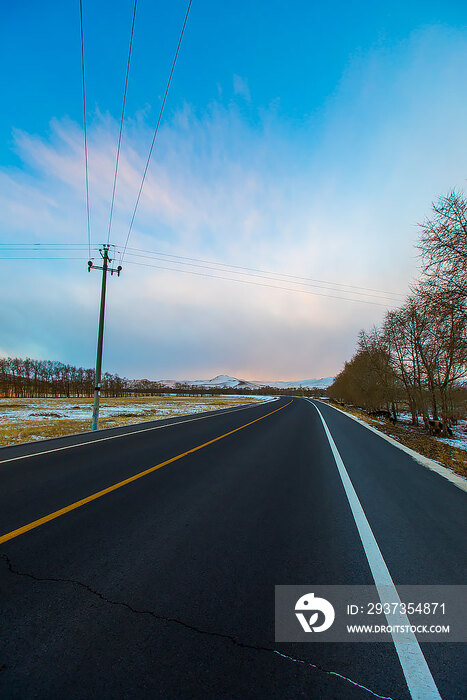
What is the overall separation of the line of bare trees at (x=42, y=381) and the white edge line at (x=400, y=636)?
133 m

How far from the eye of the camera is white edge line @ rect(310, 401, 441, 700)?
5.94 feet

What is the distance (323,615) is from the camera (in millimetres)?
2455

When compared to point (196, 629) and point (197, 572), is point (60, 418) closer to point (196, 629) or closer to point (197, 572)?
point (197, 572)

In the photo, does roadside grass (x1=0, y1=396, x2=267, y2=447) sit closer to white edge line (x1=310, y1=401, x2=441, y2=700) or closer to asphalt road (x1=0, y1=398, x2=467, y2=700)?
asphalt road (x1=0, y1=398, x2=467, y2=700)

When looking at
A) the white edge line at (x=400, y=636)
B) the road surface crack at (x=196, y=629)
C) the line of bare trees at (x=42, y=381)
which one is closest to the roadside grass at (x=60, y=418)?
the road surface crack at (x=196, y=629)

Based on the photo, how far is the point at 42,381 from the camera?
136m

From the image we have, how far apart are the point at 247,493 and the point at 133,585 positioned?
9.47 ft

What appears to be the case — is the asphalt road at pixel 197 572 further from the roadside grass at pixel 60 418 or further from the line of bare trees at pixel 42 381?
the line of bare trees at pixel 42 381

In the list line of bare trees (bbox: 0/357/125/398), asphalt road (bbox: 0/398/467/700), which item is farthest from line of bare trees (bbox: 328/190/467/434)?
line of bare trees (bbox: 0/357/125/398)

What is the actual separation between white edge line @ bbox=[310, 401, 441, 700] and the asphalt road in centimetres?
5

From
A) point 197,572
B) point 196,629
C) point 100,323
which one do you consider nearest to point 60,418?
point 100,323

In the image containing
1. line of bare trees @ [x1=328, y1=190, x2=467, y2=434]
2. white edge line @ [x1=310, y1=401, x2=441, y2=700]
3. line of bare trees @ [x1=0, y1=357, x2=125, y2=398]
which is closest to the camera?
white edge line @ [x1=310, y1=401, x2=441, y2=700]

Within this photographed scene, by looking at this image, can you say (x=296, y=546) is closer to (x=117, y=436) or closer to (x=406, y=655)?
(x=406, y=655)

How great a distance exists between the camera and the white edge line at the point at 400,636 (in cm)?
181
